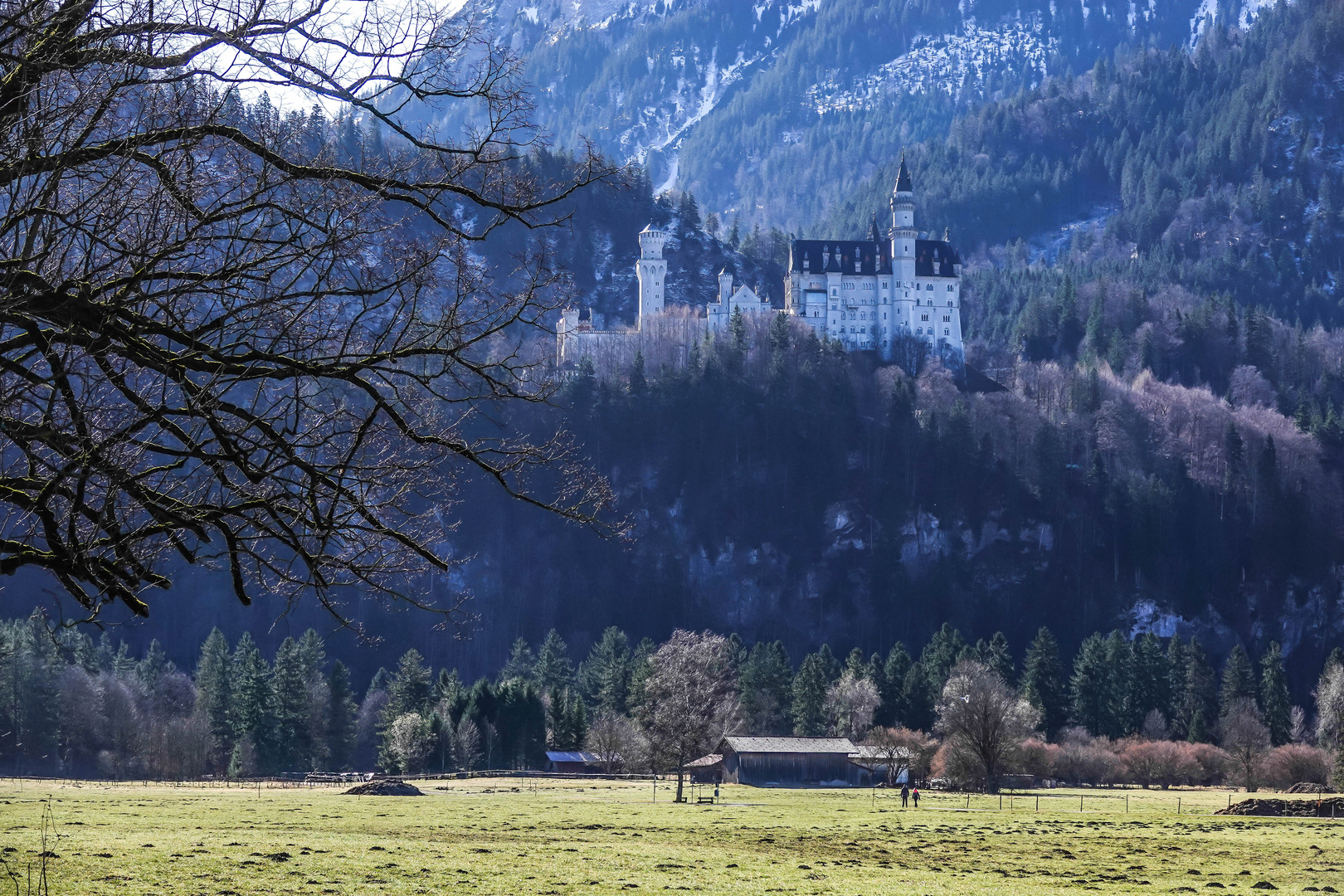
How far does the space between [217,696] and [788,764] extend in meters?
47.3

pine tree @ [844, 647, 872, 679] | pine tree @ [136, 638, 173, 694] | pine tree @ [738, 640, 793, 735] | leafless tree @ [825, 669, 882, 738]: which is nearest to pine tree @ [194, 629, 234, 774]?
pine tree @ [136, 638, 173, 694]

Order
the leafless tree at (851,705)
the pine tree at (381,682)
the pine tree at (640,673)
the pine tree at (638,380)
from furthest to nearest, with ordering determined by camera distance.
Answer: the pine tree at (638,380), the pine tree at (381,682), the leafless tree at (851,705), the pine tree at (640,673)

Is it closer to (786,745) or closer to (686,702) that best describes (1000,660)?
(786,745)

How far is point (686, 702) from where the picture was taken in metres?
78.1

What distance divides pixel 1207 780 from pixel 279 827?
265ft

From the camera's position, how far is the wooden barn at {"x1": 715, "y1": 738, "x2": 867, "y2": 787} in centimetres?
9506

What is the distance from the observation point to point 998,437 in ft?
638

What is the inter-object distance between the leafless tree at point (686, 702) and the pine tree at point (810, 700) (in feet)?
15.5

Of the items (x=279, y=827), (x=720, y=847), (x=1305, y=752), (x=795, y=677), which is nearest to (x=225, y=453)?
(x=720, y=847)

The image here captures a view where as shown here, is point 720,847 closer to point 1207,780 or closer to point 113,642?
point 1207,780

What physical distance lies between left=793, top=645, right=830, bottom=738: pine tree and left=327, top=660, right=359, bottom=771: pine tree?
33.7 meters

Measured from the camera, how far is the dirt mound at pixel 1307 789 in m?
87.2

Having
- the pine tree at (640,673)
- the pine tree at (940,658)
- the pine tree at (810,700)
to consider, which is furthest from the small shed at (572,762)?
the pine tree at (940,658)

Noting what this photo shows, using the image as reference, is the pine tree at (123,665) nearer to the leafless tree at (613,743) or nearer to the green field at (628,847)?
the leafless tree at (613,743)
